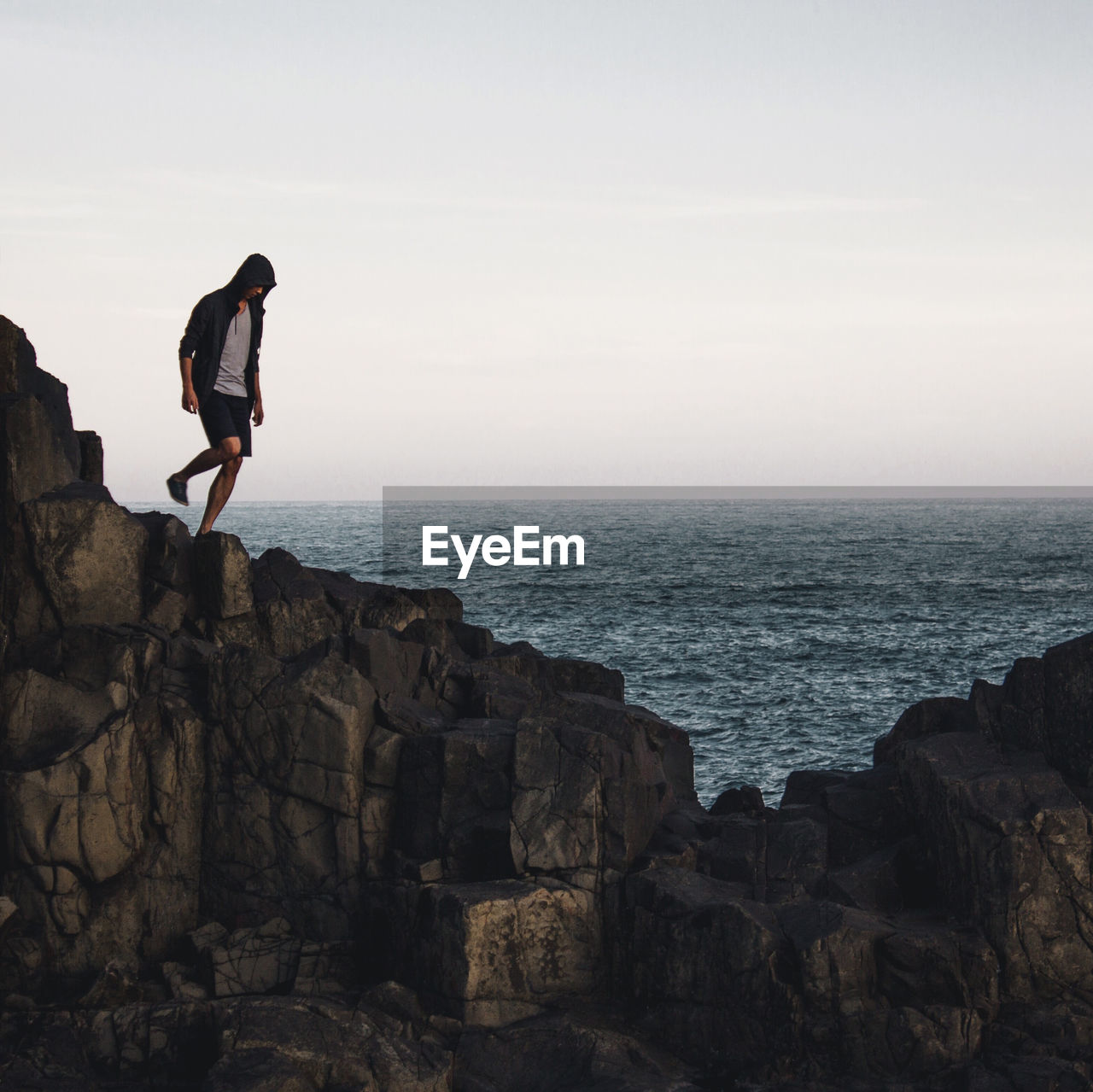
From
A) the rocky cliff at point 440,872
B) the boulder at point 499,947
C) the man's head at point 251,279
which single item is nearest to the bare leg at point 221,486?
the rocky cliff at point 440,872

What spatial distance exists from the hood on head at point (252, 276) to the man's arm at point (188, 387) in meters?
1.38

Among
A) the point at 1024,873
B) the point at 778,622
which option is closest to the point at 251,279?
the point at 1024,873

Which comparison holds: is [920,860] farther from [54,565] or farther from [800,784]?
[54,565]

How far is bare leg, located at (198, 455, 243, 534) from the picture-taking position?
18655 millimetres

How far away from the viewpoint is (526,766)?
16.5 m

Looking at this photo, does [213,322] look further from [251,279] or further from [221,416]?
[221,416]

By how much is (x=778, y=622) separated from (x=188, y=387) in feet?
198

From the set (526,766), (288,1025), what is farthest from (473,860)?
(288,1025)

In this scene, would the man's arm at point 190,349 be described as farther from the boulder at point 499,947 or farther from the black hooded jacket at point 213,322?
the boulder at point 499,947

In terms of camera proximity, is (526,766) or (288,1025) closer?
(288,1025)

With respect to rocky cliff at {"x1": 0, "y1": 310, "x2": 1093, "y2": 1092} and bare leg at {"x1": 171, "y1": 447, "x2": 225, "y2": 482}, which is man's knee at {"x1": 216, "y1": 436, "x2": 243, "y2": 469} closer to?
bare leg at {"x1": 171, "y1": 447, "x2": 225, "y2": 482}

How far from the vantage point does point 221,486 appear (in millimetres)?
18906

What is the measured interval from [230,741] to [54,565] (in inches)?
163

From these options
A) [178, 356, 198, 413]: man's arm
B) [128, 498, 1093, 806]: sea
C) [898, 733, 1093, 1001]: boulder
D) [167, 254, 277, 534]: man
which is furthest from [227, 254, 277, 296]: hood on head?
[128, 498, 1093, 806]: sea
